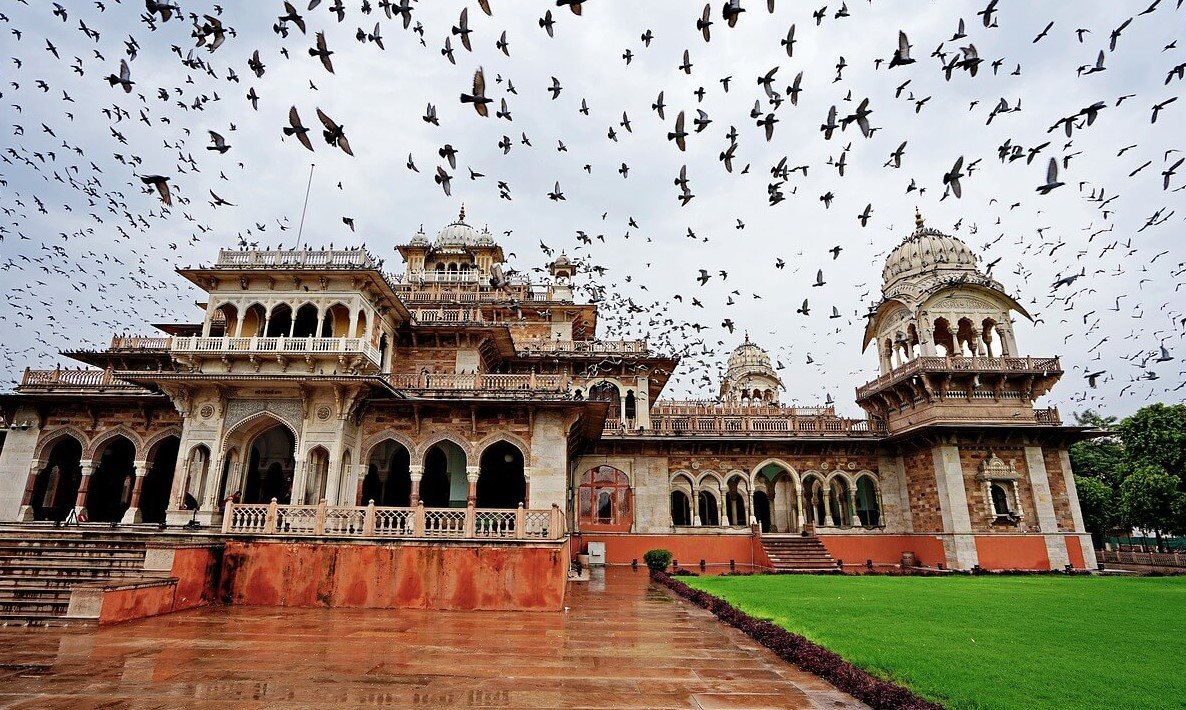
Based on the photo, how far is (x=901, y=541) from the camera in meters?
25.1

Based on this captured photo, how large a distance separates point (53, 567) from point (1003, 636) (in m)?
16.6

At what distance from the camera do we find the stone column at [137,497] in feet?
57.9

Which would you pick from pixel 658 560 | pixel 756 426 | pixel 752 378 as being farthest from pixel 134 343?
pixel 752 378

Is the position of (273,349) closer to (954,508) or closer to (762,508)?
(954,508)

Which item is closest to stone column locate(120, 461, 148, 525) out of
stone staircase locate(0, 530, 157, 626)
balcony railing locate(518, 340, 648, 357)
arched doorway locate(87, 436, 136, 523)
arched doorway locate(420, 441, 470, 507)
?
arched doorway locate(87, 436, 136, 523)

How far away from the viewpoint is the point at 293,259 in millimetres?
18734

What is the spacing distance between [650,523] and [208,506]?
15.8 meters

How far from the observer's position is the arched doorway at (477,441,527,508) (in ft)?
69.7

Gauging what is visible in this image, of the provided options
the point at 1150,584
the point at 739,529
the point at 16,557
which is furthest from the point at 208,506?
the point at 1150,584

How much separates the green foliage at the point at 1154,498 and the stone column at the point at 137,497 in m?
41.1

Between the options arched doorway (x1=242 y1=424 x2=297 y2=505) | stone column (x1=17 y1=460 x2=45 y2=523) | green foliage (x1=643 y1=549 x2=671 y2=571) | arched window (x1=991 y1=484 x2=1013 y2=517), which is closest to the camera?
stone column (x1=17 y1=460 x2=45 y2=523)

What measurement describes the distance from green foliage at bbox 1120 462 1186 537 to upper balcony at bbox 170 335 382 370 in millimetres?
35319

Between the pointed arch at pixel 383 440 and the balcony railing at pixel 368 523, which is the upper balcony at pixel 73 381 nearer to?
the pointed arch at pixel 383 440

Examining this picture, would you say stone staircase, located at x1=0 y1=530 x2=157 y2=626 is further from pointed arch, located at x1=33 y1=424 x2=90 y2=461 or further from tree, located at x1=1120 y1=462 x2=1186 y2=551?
tree, located at x1=1120 y1=462 x2=1186 y2=551
